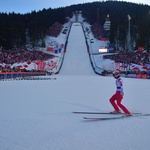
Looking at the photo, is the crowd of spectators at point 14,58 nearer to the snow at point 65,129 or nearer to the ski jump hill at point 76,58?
the ski jump hill at point 76,58

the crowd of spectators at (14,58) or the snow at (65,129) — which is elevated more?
the crowd of spectators at (14,58)

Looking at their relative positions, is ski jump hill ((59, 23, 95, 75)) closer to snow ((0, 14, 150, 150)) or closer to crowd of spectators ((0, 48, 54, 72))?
crowd of spectators ((0, 48, 54, 72))

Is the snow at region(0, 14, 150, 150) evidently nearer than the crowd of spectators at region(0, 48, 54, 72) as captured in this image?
Yes

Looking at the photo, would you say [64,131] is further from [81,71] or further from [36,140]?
[81,71]

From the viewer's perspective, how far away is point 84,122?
281 inches

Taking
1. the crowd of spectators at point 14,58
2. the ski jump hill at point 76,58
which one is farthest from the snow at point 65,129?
the ski jump hill at point 76,58

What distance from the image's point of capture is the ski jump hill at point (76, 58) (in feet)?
146

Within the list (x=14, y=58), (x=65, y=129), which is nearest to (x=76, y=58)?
(x=14, y=58)

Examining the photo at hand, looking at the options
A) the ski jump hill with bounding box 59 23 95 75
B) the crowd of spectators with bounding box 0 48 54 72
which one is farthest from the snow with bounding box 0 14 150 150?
the ski jump hill with bounding box 59 23 95 75

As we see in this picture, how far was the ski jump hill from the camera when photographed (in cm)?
4438

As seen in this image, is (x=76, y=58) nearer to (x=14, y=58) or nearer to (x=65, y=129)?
(x=14, y=58)

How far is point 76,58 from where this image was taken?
177 feet

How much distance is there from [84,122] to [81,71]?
37217 mm

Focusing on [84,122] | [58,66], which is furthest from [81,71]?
[84,122]
